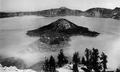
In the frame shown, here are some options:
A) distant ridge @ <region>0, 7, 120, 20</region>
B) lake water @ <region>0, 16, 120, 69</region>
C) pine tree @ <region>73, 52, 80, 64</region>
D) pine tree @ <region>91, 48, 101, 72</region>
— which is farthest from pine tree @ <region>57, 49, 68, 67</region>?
distant ridge @ <region>0, 7, 120, 20</region>

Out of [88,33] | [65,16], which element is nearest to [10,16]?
[65,16]

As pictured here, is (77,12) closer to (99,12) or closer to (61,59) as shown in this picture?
(99,12)

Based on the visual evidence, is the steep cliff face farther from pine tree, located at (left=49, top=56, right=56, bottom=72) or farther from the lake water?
pine tree, located at (left=49, top=56, right=56, bottom=72)

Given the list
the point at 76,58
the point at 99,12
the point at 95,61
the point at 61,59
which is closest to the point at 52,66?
the point at 61,59

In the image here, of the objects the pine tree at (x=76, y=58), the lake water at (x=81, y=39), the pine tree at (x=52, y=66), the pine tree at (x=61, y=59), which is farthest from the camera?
the pine tree at (x=76, y=58)

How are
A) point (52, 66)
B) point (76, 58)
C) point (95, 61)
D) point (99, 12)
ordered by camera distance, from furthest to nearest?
point (76, 58) → point (99, 12) → point (52, 66) → point (95, 61)

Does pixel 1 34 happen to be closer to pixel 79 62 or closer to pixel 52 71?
pixel 52 71

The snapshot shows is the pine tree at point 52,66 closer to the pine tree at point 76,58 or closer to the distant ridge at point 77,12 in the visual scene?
the pine tree at point 76,58

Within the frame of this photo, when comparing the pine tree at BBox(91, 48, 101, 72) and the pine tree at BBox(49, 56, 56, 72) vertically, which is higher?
the pine tree at BBox(91, 48, 101, 72)

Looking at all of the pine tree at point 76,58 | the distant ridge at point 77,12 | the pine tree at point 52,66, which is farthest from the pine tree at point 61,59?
the distant ridge at point 77,12

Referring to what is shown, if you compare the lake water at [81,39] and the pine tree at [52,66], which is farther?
the pine tree at [52,66]

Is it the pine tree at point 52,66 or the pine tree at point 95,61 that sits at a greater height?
the pine tree at point 95,61
